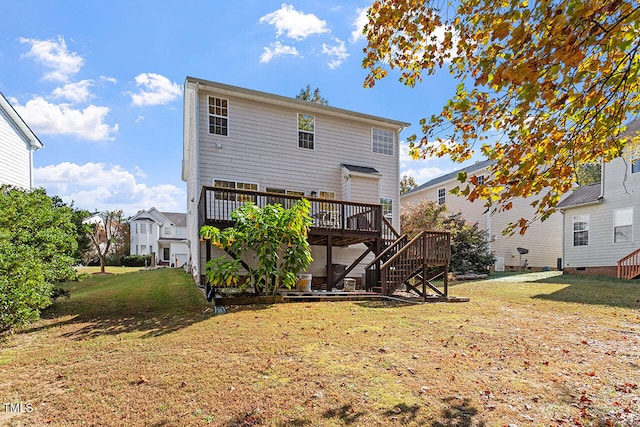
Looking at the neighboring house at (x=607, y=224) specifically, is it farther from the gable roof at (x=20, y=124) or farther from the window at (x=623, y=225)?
the gable roof at (x=20, y=124)

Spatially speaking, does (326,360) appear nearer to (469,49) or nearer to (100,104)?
(469,49)

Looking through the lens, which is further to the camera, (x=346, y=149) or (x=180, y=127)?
(x=180, y=127)

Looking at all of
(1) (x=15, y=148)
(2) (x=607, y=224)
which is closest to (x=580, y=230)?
(2) (x=607, y=224)

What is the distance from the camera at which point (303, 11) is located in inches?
263

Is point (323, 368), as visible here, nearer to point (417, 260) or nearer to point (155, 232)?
point (417, 260)

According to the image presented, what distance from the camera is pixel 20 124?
48.7 ft

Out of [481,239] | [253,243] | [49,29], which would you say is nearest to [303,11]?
[253,243]

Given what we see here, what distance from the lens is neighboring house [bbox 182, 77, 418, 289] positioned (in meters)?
Answer: 12.2

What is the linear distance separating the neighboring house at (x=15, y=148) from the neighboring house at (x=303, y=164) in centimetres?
691

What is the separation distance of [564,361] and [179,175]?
19.6 m

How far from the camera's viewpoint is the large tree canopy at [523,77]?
2.88 metres

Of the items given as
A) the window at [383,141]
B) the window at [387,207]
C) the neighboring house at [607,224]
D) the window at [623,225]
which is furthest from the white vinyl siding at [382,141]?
the window at [623,225]

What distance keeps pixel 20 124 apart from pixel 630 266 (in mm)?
27715

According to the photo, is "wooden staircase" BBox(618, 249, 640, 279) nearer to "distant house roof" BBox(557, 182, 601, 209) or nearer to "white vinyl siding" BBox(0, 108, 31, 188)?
"distant house roof" BBox(557, 182, 601, 209)
